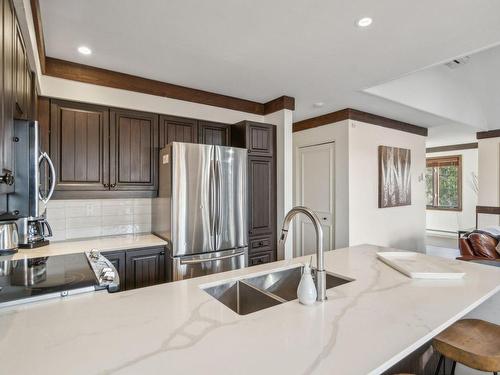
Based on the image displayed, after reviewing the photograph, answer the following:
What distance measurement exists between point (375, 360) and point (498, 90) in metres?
6.05

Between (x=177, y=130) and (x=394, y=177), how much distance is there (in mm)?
3560

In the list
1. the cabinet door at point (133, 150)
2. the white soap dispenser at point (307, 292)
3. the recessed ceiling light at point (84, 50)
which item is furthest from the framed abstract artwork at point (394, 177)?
the recessed ceiling light at point (84, 50)

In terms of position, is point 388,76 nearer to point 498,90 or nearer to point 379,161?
point 379,161

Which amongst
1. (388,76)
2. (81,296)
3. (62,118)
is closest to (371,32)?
(388,76)

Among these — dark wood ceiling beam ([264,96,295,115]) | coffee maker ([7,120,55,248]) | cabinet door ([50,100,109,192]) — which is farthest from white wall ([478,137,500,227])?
coffee maker ([7,120,55,248])

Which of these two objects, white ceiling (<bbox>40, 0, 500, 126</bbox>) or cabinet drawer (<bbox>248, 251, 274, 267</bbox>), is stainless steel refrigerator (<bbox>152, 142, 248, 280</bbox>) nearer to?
cabinet drawer (<bbox>248, 251, 274, 267</bbox>)

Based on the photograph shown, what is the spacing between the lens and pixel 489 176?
561 cm

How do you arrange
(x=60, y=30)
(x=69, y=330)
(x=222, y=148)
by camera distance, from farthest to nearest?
(x=222, y=148) → (x=60, y=30) → (x=69, y=330)

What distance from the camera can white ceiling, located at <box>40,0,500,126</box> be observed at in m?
1.81

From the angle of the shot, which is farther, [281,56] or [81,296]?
[281,56]

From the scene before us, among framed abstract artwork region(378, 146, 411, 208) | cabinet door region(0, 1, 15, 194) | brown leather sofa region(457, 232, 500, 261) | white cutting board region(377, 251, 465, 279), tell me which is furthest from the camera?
framed abstract artwork region(378, 146, 411, 208)

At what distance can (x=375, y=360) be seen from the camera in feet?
2.66

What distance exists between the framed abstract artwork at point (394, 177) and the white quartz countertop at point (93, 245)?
11.3 feet

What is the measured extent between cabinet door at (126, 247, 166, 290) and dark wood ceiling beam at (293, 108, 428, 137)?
3053mm
